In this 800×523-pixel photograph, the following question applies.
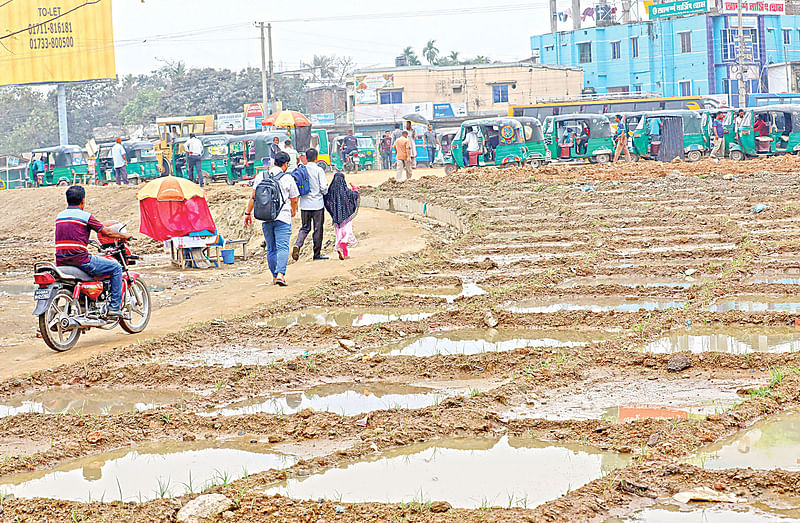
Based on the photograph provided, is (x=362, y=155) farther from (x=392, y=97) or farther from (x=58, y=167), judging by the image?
(x=392, y=97)

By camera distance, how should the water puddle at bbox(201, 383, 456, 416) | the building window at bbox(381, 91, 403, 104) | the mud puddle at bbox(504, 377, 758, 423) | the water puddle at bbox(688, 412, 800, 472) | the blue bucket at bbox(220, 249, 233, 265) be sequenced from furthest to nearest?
the building window at bbox(381, 91, 403, 104) < the blue bucket at bbox(220, 249, 233, 265) < the water puddle at bbox(201, 383, 456, 416) < the mud puddle at bbox(504, 377, 758, 423) < the water puddle at bbox(688, 412, 800, 472)

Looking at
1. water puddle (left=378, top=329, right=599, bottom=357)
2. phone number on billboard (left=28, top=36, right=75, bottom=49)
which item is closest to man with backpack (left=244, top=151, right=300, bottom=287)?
water puddle (left=378, top=329, right=599, bottom=357)

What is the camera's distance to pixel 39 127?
6931cm

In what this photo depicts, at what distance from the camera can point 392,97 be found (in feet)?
198

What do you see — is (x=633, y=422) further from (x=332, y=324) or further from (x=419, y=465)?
(x=332, y=324)

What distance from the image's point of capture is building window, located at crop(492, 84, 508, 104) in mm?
60969

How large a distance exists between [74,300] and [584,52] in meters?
60.6

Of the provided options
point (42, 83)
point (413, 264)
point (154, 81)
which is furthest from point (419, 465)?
point (154, 81)

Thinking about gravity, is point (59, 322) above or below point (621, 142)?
below

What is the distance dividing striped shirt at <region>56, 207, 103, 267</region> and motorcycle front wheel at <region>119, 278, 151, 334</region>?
26.4 inches

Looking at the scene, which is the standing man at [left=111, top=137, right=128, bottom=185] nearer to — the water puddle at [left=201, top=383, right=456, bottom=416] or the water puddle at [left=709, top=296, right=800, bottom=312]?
the water puddle at [left=709, top=296, right=800, bottom=312]

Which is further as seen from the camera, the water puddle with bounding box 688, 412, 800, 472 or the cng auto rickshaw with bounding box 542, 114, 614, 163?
the cng auto rickshaw with bounding box 542, 114, 614, 163

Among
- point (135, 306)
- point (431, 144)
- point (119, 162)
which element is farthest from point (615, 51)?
point (135, 306)

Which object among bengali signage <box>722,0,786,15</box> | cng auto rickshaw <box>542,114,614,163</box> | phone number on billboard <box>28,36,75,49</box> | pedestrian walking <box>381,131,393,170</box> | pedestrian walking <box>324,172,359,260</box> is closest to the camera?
pedestrian walking <box>324,172,359,260</box>
